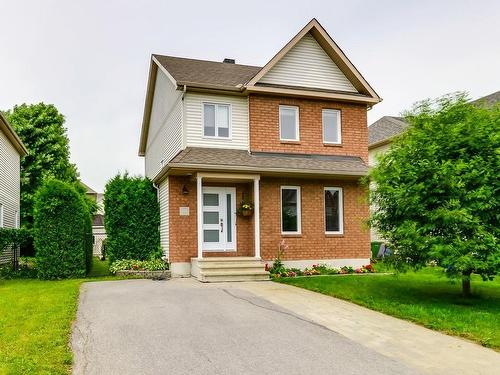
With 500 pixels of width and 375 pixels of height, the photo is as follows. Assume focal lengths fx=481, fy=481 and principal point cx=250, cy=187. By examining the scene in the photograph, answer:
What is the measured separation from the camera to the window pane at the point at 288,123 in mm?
16356

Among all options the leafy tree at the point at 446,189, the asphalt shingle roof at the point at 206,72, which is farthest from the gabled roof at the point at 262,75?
the leafy tree at the point at 446,189

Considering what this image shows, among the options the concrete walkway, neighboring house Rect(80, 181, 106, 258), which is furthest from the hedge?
neighboring house Rect(80, 181, 106, 258)

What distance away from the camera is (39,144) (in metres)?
31.1

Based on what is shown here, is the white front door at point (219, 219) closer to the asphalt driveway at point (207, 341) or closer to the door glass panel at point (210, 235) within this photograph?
the door glass panel at point (210, 235)

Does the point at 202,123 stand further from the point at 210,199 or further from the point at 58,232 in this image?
the point at 58,232

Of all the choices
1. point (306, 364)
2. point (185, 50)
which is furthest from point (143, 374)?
point (185, 50)

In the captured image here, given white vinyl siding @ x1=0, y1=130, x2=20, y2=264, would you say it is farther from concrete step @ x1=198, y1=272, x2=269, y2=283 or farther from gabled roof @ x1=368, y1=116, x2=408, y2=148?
gabled roof @ x1=368, y1=116, x2=408, y2=148

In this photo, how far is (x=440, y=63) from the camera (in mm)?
21047

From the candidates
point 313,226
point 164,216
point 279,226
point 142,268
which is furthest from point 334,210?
point 142,268

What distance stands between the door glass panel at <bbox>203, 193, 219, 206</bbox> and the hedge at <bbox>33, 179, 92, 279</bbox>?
3762mm

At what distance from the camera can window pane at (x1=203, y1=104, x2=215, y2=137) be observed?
15.6m

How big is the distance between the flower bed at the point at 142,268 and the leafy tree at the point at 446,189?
7.07 meters

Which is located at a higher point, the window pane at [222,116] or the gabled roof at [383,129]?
the gabled roof at [383,129]

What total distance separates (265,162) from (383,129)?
1656 centimetres
